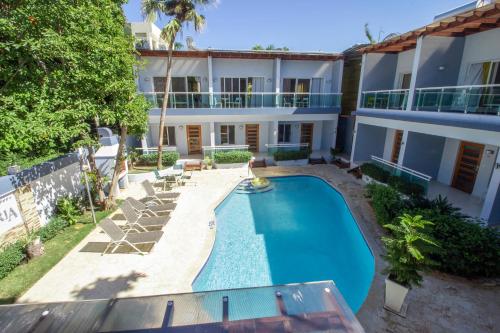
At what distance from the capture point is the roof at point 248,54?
16047 mm

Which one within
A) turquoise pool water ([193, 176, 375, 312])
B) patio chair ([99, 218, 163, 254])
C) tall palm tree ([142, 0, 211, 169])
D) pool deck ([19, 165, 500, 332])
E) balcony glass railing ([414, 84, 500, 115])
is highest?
tall palm tree ([142, 0, 211, 169])

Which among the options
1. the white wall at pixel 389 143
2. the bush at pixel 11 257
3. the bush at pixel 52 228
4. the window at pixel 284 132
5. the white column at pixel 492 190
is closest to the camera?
the bush at pixel 11 257

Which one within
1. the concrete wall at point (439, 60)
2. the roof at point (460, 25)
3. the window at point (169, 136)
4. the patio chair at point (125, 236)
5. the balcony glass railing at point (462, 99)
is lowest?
the patio chair at point (125, 236)

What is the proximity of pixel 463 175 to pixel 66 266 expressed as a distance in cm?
1697

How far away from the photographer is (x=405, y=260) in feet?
16.7

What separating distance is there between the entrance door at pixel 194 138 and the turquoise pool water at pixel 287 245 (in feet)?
25.9

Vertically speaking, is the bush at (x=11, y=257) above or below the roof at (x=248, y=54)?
below

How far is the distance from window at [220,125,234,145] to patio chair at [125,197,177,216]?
10251mm

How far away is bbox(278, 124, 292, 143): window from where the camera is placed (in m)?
20.2

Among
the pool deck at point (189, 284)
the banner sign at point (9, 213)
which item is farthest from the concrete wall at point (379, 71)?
the banner sign at point (9, 213)

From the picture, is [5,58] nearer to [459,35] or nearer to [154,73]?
[154,73]

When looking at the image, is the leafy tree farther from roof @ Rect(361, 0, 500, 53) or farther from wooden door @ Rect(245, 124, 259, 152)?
roof @ Rect(361, 0, 500, 53)

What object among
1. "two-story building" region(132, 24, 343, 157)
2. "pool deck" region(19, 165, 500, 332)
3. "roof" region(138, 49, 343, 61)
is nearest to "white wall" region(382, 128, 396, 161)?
"two-story building" region(132, 24, 343, 157)

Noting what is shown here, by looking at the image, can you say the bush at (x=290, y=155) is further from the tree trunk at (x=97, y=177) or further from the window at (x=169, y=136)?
the tree trunk at (x=97, y=177)
